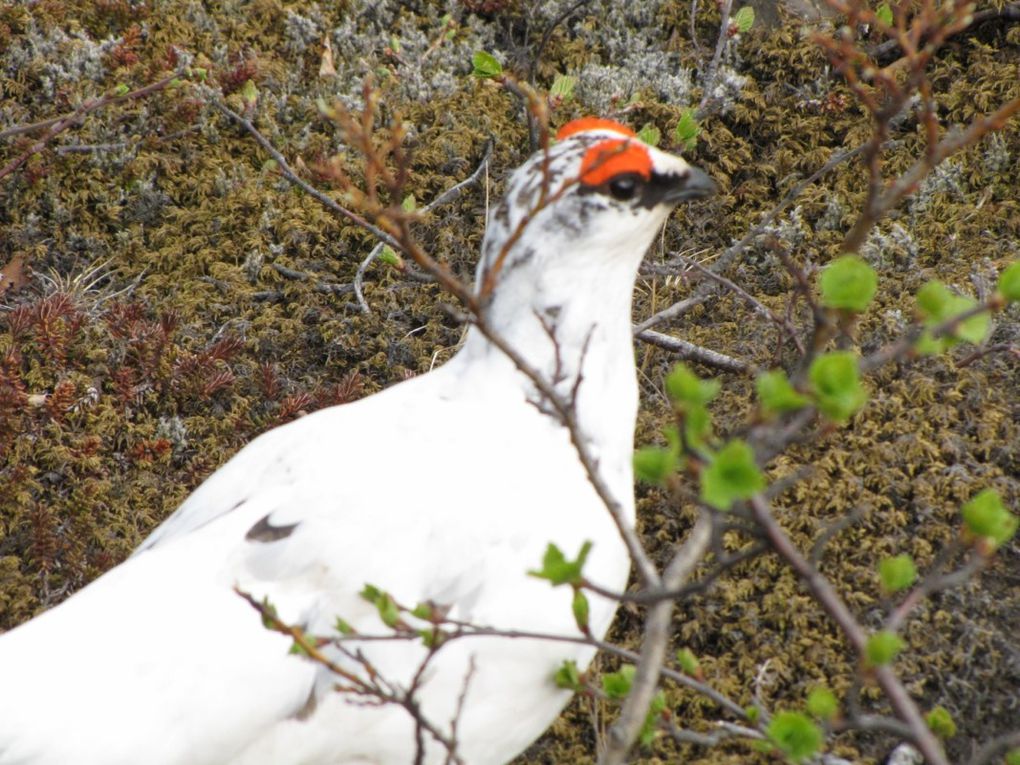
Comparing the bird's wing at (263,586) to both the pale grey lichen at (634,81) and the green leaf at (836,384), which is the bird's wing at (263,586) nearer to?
the green leaf at (836,384)

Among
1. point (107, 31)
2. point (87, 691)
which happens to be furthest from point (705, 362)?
point (107, 31)

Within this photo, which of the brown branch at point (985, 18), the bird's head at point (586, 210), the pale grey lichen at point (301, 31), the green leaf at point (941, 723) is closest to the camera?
the green leaf at point (941, 723)

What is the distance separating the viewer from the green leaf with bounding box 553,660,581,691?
2508mm

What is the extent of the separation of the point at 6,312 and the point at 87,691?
2.24 metres

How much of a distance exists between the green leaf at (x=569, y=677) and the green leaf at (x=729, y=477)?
102 centimetres

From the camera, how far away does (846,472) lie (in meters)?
3.61

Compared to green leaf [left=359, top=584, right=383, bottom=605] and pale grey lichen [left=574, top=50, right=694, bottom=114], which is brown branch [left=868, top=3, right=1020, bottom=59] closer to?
pale grey lichen [left=574, top=50, right=694, bottom=114]

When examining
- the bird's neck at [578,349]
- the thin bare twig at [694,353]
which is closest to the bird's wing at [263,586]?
the bird's neck at [578,349]

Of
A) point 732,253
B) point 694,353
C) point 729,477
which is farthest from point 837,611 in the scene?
point 732,253

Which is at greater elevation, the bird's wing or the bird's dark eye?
the bird's dark eye

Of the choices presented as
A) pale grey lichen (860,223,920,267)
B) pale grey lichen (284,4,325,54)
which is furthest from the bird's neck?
pale grey lichen (284,4,325,54)

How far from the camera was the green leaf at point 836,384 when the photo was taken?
163 cm

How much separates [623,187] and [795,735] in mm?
1331

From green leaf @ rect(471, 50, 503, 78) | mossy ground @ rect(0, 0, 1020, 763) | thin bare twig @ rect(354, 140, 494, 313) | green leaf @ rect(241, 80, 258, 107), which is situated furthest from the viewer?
green leaf @ rect(241, 80, 258, 107)
